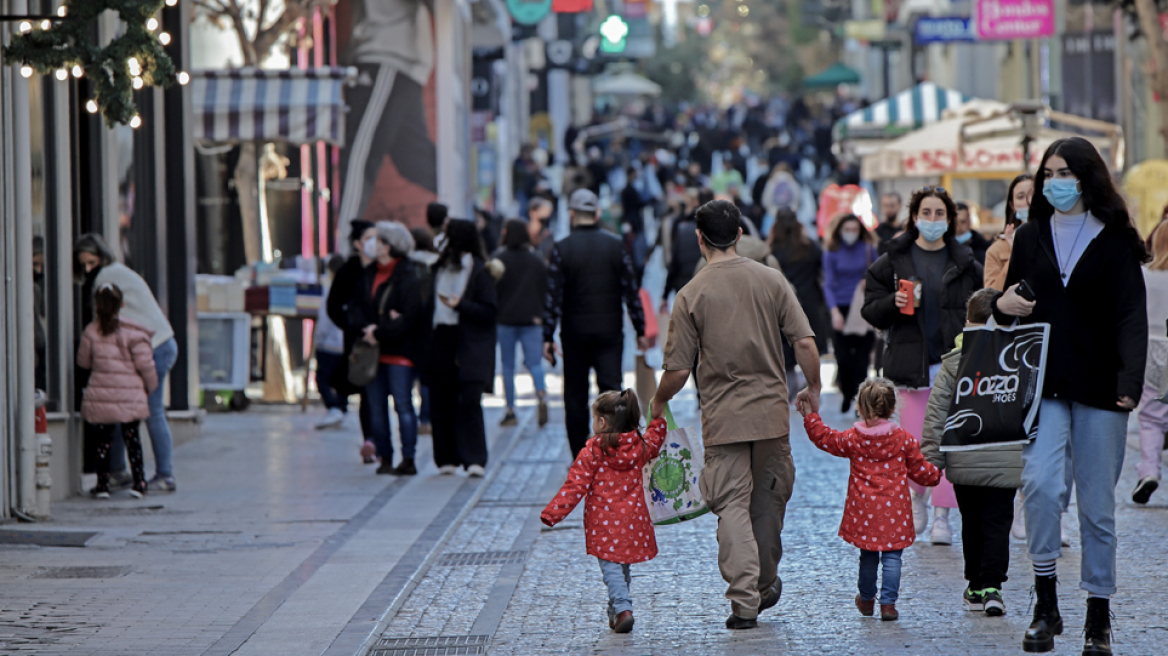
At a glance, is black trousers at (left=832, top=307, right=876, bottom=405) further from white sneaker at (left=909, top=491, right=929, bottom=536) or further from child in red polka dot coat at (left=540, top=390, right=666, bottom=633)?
child in red polka dot coat at (left=540, top=390, right=666, bottom=633)

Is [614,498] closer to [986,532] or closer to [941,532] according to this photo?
[986,532]

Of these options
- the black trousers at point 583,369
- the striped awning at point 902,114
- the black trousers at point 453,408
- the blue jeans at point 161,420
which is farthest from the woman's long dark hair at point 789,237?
the striped awning at point 902,114

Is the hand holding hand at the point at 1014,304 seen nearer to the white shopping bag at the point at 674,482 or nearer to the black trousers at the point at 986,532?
the black trousers at the point at 986,532

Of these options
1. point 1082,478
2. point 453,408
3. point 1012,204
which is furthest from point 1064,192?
point 453,408

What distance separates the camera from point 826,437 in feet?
21.6

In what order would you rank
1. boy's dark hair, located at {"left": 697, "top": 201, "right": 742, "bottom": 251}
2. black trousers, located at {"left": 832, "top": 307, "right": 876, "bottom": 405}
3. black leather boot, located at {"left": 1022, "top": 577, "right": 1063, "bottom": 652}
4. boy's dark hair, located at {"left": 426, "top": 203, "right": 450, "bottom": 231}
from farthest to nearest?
black trousers, located at {"left": 832, "top": 307, "right": 876, "bottom": 405} → boy's dark hair, located at {"left": 426, "top": 203, "right": 450, "bottom": 231} → boy's dark hair, located at {"left": 697, "top": 201, "right": 742, "bottom": 251} → black leather boot, located at {"left": 1022, "top": 577, "right": 1063, "bottom": 652}

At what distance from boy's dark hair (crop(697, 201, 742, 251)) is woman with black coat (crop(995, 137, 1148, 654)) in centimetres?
123

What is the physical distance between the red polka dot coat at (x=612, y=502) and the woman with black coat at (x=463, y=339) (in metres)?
4.72

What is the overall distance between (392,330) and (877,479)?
5.65 m

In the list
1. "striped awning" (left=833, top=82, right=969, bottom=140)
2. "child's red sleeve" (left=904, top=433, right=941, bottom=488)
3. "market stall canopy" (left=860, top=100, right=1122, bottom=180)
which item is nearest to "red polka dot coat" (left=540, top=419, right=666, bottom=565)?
"child's red sleeve" (left=904, top=433, right=941, bottom=488)

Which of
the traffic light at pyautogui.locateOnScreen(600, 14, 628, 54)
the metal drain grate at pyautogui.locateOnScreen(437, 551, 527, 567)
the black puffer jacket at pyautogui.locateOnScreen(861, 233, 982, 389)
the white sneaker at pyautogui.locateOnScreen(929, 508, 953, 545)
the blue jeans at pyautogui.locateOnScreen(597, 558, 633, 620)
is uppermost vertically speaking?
the traffic light at pyautogui.locateOnScreen(600, 14, 628, 54)

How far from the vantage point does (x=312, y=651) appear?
647 cm

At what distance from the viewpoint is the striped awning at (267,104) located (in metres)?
16.3

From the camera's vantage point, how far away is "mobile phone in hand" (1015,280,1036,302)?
19.3 ft
